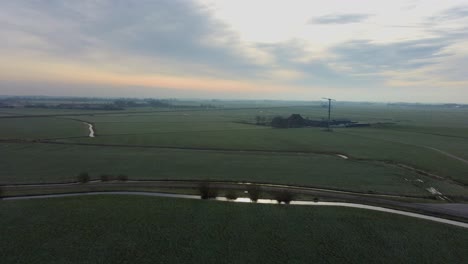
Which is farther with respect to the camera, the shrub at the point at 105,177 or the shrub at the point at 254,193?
the shrub at the point at 105,177

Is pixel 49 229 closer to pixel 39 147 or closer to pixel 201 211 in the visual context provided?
pixel 201 211

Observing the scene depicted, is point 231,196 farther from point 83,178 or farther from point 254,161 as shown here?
point 83,178

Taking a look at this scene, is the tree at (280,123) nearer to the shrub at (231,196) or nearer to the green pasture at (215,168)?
the green pasture at (215,168)

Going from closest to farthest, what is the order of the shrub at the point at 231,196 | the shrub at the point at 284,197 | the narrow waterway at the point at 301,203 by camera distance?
the narrow waterway at the point at 301,203, the shrub at the point at 284,197, the shrub at the point at 231,196

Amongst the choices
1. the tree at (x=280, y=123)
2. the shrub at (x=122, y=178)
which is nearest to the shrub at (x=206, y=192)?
the shrub at (x=122, y=178)

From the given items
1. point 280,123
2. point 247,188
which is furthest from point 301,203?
point 280,123

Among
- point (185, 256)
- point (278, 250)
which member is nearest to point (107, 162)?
point (185, 256)

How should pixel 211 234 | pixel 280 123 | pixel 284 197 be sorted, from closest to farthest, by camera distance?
pixel 211 234, pixel 284 197, pixel 280 123

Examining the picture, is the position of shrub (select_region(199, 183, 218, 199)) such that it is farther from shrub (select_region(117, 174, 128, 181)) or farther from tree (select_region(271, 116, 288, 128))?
tree (select_region(271, 116, 288, 128))
